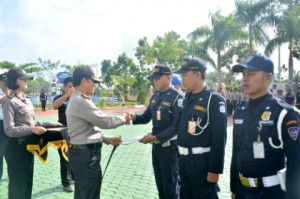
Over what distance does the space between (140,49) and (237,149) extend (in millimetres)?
34729

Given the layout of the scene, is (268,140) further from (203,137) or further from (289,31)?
(289,31)

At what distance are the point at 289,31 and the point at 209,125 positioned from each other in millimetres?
20136

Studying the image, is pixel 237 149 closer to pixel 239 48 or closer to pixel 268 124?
pixel 268 124

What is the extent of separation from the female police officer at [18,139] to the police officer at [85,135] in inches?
25.8

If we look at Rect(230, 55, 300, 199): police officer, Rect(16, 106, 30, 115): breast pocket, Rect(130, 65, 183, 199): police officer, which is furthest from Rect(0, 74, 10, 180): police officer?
Rect(230, 55, 300, 199): police officer

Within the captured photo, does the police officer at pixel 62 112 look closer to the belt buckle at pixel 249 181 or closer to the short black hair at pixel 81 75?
the short black hair at pixel 81 75

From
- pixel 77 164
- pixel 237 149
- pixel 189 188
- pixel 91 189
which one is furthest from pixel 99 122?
pixel 237 149

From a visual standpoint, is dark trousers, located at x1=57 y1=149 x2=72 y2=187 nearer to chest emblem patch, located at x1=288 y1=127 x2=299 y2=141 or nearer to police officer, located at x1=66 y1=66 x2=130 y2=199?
police officer, located at x1=66 y1=66 x2=130 y2=199

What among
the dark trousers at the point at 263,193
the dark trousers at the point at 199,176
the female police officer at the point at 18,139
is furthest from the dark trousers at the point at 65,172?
the dark trousers at the point at 263,193

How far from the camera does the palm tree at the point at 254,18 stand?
72.1 ft

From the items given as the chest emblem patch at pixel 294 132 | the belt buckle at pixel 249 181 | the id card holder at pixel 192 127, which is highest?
the chest emblem patch at pixel 294 132

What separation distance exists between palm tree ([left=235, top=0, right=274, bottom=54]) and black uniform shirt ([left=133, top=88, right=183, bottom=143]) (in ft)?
66.1

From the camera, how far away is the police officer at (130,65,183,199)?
3857mm

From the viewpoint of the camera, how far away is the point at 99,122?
133 inches
